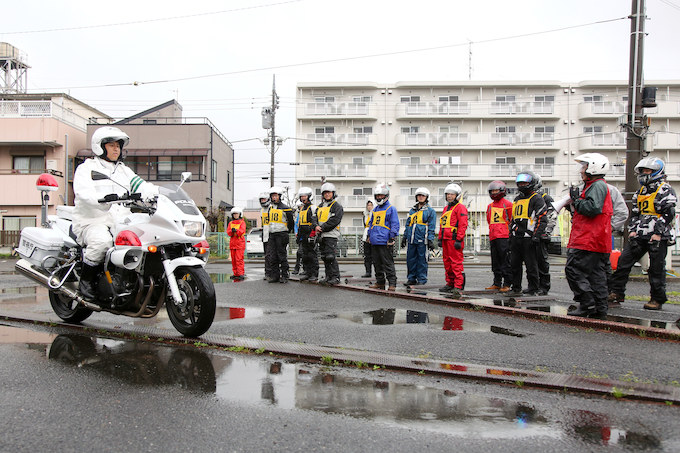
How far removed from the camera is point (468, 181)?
47.0 m

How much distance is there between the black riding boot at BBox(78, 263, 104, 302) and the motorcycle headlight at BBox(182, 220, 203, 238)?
3.77 feet

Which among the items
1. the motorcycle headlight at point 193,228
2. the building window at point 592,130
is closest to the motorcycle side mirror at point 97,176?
the motorcycle headlight at point 193,228

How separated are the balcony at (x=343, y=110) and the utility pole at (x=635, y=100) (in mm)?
34336

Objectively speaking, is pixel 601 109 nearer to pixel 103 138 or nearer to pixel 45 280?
pixel 103 138

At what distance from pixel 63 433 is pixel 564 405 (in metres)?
2.94

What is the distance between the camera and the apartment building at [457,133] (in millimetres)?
46125

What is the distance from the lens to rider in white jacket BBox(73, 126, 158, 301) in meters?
5.35

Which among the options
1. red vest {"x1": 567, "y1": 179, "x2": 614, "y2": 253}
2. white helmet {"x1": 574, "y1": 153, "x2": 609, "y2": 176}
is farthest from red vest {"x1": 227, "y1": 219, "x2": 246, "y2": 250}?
white helmet {"x1": 574, "y1": 153, "x2": 609, "y2": 176}

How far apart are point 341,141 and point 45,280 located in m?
41.7

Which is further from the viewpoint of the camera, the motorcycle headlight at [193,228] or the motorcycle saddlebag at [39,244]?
the motorcycle saddlebag at [39,244]

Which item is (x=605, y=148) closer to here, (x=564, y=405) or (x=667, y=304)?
(x=667, y=304)

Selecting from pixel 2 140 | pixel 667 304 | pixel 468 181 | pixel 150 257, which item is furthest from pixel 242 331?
pixel 468 181

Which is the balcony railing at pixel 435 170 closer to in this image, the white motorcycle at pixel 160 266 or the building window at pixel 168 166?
the building window at pixel 168 166

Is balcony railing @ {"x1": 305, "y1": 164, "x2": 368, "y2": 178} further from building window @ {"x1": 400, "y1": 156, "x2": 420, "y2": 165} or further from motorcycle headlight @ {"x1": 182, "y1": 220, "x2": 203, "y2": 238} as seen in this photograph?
motorcycle headlight @ {"x1": 182, "y1": 220, "x2": 203, "y2": 238}
